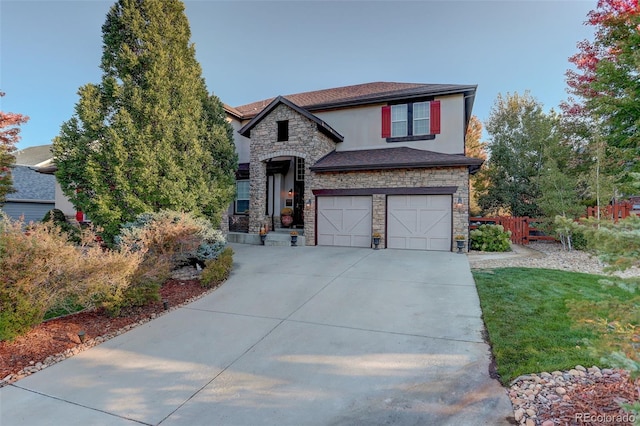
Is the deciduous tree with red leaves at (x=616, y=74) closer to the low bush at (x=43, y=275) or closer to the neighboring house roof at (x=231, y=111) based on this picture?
the low bush at (x=43, y=275)

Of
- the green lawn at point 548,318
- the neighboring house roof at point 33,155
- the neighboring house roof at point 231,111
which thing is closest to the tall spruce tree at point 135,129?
the neighboring house roof at point 231,111

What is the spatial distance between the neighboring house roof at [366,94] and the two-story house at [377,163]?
51 mm

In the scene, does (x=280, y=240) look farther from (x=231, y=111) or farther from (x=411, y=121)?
(x=231, y=111)

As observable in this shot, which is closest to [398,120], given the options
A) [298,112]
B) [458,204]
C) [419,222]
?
[298,112]

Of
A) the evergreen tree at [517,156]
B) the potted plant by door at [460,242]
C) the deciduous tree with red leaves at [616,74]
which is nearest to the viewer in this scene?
the deciduous tree with red leaves at [616,74]

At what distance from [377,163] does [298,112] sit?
424 centimetres

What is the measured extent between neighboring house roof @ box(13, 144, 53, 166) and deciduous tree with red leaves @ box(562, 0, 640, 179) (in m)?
33.9

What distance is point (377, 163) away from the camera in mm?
11875

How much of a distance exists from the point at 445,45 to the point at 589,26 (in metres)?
5.64

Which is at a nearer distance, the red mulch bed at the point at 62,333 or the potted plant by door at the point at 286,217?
the red mulch bed at the point at 62,333

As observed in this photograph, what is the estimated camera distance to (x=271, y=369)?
3.61 metres

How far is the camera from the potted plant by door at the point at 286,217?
14.6 m

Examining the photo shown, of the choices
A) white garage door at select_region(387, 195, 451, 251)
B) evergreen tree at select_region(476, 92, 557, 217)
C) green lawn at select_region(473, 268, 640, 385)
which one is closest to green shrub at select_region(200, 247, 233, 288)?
green lawn at select_region(473, 268, 640, 385)

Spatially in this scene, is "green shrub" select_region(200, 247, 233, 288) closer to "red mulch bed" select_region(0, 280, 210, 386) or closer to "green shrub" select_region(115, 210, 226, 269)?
"green shrub" select_region(115, 210, 226, 269)
